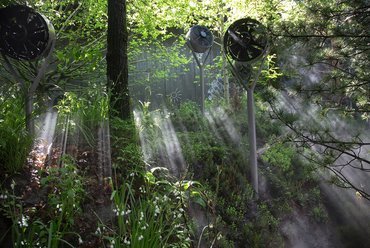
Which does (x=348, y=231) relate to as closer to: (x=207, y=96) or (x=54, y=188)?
(x=54, y=188)

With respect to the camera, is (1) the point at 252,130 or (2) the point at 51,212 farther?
→ (1) the point at 252,130

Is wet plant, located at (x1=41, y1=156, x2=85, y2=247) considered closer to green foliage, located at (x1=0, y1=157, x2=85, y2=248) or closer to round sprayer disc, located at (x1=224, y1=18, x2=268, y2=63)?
green foliage, located at (x1=0, y1=157, x2=85, y2=248)

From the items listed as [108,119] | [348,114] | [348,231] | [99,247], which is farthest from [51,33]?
[348,231]

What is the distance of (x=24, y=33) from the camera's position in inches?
140

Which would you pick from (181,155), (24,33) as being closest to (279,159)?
(181,155)

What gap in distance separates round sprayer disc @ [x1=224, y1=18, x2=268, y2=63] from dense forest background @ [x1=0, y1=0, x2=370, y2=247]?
402 millimetres

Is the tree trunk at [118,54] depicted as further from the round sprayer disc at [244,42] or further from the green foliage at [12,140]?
the green foliage at [12,140]

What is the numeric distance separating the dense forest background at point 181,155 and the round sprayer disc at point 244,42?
15.8 inches

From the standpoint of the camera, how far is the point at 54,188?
9.40 feet

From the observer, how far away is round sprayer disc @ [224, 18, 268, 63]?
492 cm

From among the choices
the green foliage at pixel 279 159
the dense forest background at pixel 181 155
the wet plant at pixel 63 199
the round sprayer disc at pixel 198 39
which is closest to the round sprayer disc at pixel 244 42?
the dense forest background at pixel 181 155

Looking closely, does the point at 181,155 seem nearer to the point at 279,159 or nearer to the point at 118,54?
the point at 118,54

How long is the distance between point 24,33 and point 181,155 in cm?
282

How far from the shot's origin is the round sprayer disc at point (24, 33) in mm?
3529
